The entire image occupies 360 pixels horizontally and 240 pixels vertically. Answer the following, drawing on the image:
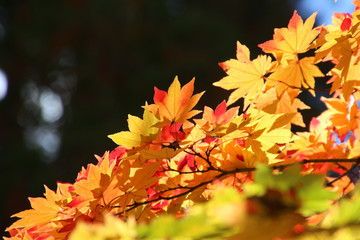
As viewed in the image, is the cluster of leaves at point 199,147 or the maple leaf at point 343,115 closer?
the cluster of leaves at point 199,147

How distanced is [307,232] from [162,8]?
6.37 m

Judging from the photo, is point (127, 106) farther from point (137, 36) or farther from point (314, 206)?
point (314, 206)

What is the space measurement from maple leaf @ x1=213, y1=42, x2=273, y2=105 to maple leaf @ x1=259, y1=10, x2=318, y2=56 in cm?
3

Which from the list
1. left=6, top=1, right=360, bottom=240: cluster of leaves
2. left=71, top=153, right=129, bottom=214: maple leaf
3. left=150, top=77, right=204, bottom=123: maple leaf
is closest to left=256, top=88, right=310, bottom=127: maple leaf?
left=6, top=1, right=360, bottom=240: cluster of leaves

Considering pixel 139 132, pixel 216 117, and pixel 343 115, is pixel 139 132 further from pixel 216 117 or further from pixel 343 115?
pixel 343 115

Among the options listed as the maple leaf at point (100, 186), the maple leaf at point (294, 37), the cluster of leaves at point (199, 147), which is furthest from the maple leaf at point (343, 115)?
the maple leaf at point (100, 186)

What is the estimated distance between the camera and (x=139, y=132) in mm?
561

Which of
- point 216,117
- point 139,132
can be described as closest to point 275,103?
point 216,117

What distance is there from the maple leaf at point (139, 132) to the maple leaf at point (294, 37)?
0.74 ft

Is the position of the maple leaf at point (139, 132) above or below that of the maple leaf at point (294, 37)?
below

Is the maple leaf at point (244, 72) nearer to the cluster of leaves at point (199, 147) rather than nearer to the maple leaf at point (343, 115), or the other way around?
the cluster of leaves at point (199, 147)

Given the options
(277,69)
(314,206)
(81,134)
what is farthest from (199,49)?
(314,206)

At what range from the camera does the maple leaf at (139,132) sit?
550mm

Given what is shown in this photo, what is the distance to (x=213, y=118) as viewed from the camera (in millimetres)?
612
